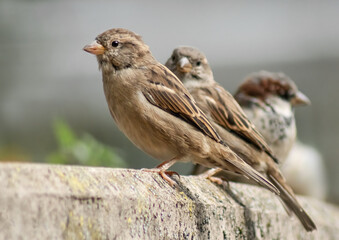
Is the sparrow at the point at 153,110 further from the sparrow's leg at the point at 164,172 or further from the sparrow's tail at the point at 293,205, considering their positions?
the sparrow's tail at the point at 293,205

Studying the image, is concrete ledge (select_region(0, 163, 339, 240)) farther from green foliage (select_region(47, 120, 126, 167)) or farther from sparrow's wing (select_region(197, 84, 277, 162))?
green foliage (select_region(47, 120, 126, 167))

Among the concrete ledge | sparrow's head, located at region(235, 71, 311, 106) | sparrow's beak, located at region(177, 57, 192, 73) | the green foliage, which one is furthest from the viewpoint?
sparrow's head, located at region(235, 71, 311, 106)

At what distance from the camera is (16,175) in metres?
1.61

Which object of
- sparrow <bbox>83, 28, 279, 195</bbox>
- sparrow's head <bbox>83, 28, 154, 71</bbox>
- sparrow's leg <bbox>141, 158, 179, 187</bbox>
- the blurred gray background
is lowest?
the blurred gray background

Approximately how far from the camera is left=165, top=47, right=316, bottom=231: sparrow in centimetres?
314

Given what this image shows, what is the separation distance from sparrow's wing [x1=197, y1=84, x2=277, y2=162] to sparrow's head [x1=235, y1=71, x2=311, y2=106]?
0.88m

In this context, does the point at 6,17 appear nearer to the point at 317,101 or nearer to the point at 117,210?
the point at 317,101

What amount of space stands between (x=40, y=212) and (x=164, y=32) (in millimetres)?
8092

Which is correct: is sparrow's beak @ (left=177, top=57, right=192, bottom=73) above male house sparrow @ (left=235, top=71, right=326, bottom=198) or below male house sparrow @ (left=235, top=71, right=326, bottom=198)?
above

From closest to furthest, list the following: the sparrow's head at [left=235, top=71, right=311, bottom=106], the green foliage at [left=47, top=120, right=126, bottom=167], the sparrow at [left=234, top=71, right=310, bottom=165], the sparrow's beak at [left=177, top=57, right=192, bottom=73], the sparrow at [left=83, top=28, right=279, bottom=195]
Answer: the sparrow at [left=83, top=28, right=279, bottom=195] → the sparrow's beak at [left=177, top=57, right=192, bottom=73] → the green foliage at [left=47, top=120, right=126, bottom=167] → the sparrow at [left=234, top=71, right=310, bottom=165] → the sparrow's head at [left=235, top=71, right=311, bottom=106]

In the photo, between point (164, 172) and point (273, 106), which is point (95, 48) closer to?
point (164, 172)

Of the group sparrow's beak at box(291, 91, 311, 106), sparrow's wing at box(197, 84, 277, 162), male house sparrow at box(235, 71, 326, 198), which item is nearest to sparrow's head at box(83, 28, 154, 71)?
sparrow's wing at box(197, 84, 277, 162)

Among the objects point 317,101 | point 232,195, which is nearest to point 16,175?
point 232,195

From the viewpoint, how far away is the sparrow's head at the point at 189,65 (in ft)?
10.3
